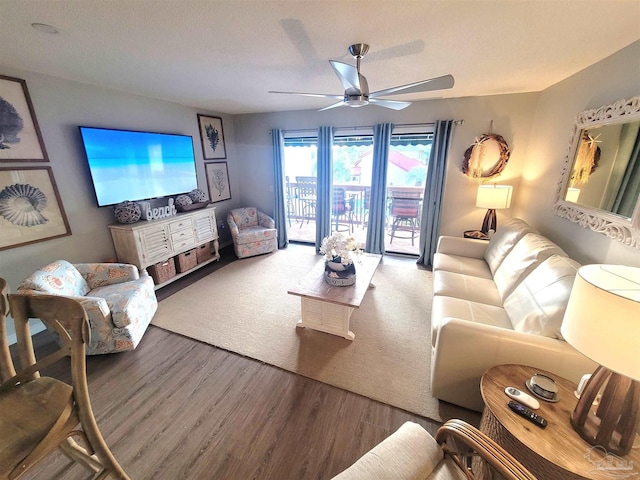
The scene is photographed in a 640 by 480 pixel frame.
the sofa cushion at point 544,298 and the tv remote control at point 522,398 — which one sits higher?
the sofa cushion at point 544,298

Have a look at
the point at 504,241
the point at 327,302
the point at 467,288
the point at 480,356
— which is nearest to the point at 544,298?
the point at 480,356

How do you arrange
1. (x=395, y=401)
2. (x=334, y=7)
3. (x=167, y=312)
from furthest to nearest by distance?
(x=167, y=312)
(x=395, y=401)
(x=334, y=7)

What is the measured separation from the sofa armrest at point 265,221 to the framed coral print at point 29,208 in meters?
2.63

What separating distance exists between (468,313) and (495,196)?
1.92 m

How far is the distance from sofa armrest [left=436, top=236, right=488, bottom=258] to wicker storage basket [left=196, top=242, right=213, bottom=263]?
341 centimetres

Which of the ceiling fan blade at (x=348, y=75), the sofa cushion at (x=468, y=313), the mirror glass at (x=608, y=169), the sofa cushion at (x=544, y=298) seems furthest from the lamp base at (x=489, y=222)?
the ceiling fan blade at (x=348, y=75)

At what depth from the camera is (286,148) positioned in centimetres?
471

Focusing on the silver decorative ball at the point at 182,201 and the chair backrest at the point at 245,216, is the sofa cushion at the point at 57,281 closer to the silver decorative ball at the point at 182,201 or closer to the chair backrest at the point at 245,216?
the silver decorative ball at the point at 182,201

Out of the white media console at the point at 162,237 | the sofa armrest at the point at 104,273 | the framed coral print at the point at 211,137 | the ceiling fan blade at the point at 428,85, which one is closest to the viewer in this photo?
the ceiling fan blade at the point at 428,85

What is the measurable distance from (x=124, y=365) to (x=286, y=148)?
3902 millimetres

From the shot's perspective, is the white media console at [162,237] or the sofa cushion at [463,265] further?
the white media console at [162,237]

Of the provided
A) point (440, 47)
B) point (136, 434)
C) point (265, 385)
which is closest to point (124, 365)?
point (136, 434)

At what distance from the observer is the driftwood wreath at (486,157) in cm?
333

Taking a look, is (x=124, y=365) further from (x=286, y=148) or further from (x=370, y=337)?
(x=286, y=148)
